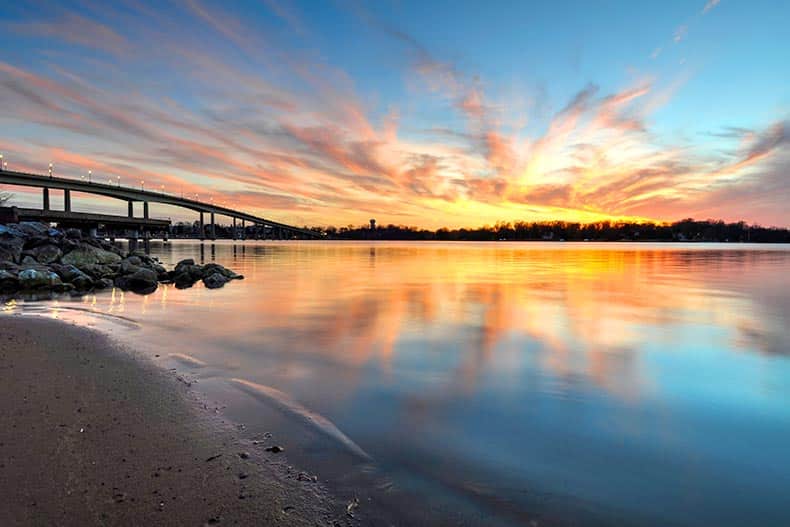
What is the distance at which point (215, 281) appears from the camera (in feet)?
80.0

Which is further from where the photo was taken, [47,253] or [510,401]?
[47,253]

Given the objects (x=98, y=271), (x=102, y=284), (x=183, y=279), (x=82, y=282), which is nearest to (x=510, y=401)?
(x=102, y=284)

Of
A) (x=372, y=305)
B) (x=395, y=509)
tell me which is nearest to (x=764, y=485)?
(x=395, y=509)

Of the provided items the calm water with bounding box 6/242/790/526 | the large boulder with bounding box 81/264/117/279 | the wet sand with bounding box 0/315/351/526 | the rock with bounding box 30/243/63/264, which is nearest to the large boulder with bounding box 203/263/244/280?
the large boulder with bounding box 81/264/117/279

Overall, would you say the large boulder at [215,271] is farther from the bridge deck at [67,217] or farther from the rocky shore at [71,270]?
the bridge deck at [67,217]

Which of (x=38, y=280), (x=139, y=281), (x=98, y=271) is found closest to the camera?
(x=38, y=280)

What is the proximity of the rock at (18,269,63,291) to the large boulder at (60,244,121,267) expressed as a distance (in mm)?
4871

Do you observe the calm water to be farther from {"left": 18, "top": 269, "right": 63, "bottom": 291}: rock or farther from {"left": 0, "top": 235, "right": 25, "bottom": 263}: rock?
{"left": 0, "top": 235, "right": 25, "bottom": 263}: rock

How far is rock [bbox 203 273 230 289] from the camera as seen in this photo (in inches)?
921

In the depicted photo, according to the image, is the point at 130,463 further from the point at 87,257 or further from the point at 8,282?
the point at 87,257

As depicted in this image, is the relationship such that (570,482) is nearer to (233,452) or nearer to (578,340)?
(233,452)

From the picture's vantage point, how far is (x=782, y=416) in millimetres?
6504

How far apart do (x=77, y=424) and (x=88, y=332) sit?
6.75m

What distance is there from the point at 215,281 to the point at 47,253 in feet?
31.9
